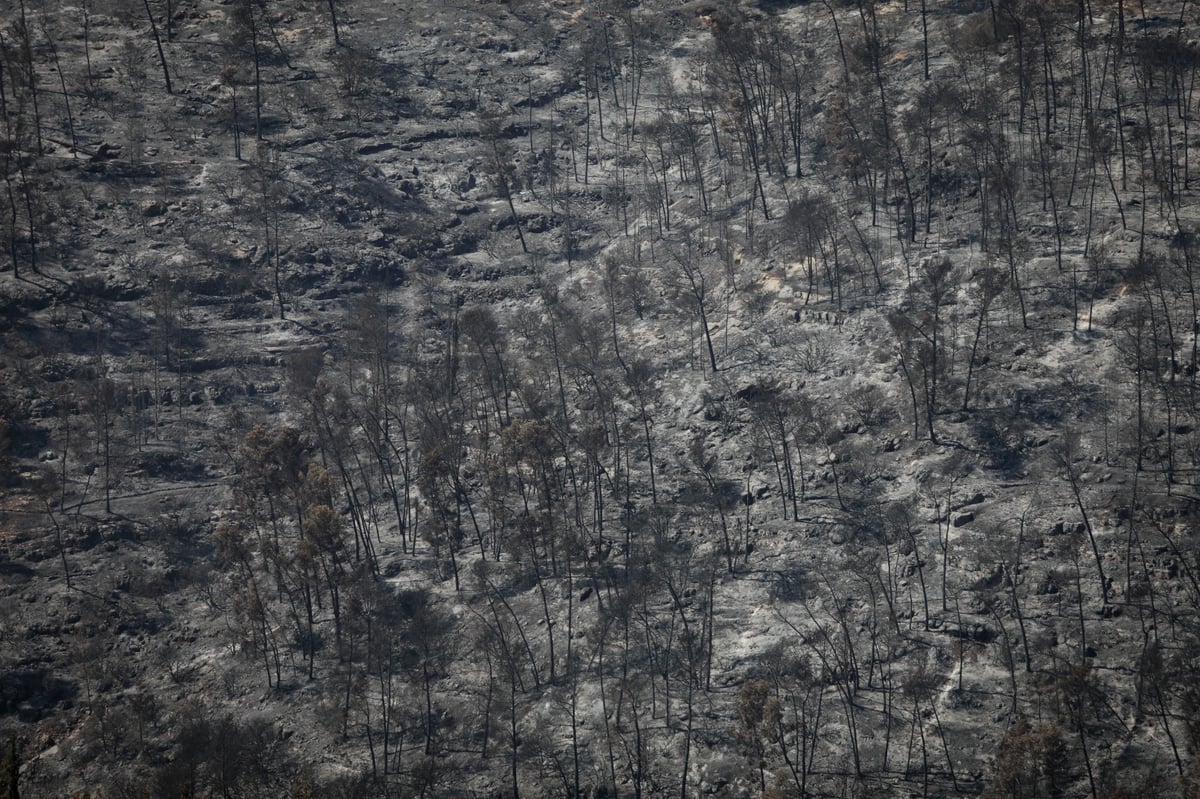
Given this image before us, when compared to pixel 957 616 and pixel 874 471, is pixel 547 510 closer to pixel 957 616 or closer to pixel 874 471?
pixel 874 471

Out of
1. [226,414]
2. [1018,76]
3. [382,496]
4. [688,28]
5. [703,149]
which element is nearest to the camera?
[382,496]

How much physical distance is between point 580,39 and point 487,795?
5049 inches

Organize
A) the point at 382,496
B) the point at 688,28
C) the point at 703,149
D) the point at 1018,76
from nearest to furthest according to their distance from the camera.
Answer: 1. the point at 382,496
2. the point at 1018,76
3. the point at 703,149
4. the point at 688,28

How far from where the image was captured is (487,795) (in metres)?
80.1

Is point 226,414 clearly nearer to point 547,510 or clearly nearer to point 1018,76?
point 547,510

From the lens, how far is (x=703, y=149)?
14812 cm

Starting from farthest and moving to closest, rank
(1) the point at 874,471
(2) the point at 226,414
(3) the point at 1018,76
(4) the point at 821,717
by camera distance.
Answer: (3) the point at 1018,76, (2) the point at 226,414, (1) the point at 874,471, (4) the point at 821,717

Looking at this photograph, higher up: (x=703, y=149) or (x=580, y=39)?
(x=580, y=39)

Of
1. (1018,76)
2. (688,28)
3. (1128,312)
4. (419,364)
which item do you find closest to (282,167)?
(419,364)

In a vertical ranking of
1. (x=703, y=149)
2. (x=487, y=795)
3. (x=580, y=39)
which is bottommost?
(x=487, y=795)

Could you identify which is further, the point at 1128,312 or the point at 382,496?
the point at 382,496

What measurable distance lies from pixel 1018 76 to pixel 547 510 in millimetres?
73094

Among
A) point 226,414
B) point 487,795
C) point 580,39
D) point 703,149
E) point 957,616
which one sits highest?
point 580,39

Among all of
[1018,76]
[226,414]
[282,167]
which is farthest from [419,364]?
[1018,76]
